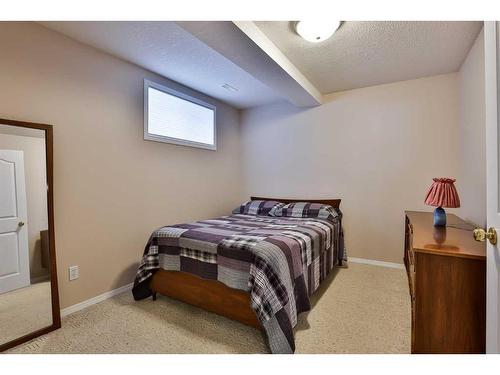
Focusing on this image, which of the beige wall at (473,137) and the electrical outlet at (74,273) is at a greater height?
the beige wall at (473,137)

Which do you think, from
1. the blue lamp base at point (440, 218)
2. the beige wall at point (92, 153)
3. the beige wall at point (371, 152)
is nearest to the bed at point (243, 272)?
the beige wall at point (92, 153)

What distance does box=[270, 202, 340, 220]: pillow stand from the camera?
292cm

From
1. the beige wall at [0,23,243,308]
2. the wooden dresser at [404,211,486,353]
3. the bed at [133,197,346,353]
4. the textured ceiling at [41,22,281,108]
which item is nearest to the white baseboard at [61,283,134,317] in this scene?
the beige wall at [0,23,243,308]

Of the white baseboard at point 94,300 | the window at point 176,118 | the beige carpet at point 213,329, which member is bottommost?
the beige carpet at point 213,329

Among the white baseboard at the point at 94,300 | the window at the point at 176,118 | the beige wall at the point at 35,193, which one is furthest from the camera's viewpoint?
the window at the point at 176,118

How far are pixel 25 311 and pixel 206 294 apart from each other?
1.30 m

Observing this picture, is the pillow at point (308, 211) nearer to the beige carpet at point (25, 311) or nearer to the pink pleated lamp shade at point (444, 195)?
the pink pleated lamp shade at point (444, 195)

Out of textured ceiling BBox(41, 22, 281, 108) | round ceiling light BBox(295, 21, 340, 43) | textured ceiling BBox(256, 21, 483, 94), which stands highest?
textured ceiling BBox(41, 22, 281, 108)

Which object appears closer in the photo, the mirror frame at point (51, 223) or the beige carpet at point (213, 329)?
the beige carpet at point (213, 329)

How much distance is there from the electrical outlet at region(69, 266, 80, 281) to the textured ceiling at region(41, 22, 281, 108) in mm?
1976

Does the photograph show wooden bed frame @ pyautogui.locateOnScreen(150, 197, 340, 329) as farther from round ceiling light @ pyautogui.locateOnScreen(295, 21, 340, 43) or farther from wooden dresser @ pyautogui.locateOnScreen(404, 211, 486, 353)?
round ceiling light @ pyautogui.locateOnScreen(295, 21, 340, 43)

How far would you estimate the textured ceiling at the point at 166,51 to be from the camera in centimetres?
188

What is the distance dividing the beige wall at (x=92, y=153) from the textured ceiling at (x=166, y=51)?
0.14 m
